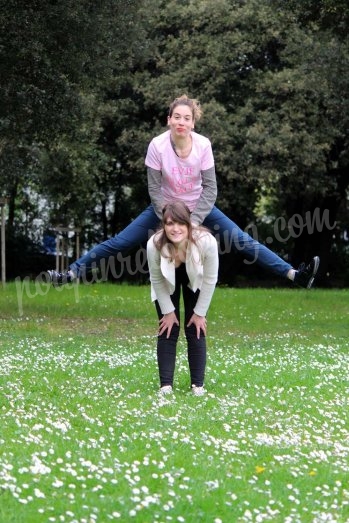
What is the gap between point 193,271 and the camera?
34.8 feet

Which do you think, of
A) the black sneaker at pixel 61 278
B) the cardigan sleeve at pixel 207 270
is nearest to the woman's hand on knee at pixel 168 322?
the cardigan sleeve at pixel 207 270

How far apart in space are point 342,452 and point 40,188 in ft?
112

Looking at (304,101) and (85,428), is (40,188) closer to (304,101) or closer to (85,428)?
(304,101)

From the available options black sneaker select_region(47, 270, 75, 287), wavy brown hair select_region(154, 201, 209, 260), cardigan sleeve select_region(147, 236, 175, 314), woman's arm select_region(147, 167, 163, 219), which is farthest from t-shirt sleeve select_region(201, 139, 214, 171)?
black sneaker select_region(47, 270, 75, 287)

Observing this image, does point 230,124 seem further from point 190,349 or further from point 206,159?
point 190,349

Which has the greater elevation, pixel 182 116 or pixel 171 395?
pixel 182 116

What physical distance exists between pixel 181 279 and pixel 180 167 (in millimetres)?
1364

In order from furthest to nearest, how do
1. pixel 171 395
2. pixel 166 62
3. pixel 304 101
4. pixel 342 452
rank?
pixel 166 62, pixel 304 101, pixel 171 395, pixel 342 452

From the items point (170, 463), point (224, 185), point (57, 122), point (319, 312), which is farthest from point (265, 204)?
point (170, 463)

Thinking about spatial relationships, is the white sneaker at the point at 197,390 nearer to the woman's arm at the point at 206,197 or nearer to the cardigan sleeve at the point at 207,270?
the cardigan sleeve at the point at 207,270

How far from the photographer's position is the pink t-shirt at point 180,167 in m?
10.9

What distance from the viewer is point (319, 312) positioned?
26438 millimetres

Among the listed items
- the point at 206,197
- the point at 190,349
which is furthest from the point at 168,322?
the point at 206,197

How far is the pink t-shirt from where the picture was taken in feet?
35.9
